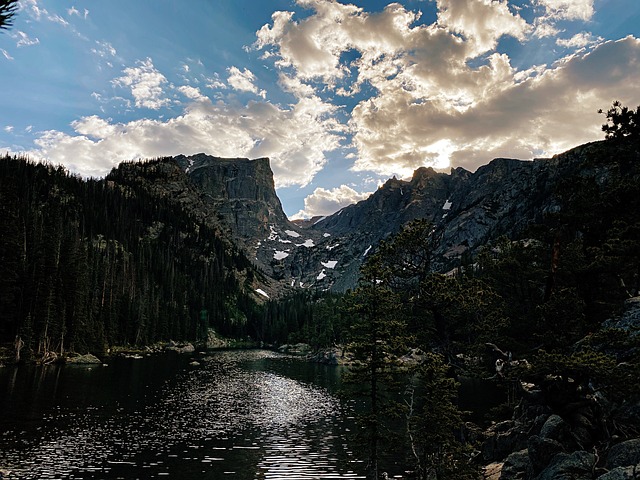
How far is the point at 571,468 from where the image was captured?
16078mm

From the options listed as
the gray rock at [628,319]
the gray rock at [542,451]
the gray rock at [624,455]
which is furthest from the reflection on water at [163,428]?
the gray rock at [628,319]

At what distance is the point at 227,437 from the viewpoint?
38.1 metres

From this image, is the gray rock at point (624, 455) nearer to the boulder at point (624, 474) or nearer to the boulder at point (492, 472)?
the boulder at point (624, 474)

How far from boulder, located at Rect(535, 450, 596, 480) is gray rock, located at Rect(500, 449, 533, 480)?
14.9 ft

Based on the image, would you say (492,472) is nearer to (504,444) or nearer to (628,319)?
(504,444)

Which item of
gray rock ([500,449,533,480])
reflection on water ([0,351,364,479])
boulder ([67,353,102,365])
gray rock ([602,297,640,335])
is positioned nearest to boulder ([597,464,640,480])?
gray rock ([602,297,640,335])

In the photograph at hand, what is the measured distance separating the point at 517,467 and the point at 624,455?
369 inches

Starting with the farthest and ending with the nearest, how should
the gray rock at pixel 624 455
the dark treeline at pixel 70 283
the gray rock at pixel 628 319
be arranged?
the dark treeline at pixel 70 283
the gray rock at pixel 628 319
the gray rock at pixel 624 455

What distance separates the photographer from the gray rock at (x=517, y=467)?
21.7 meters

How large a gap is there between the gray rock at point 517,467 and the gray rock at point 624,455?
674cm

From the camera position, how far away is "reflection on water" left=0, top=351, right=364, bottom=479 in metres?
28.9

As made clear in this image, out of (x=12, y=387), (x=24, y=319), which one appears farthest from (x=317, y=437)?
(x=24, y=319)

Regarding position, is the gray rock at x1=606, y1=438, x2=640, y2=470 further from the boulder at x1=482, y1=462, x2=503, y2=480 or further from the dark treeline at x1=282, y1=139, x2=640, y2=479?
the boulder at x1=482, y1=462, x2=503, y2=480

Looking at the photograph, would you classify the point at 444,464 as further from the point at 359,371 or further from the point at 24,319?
the point at 24,319
